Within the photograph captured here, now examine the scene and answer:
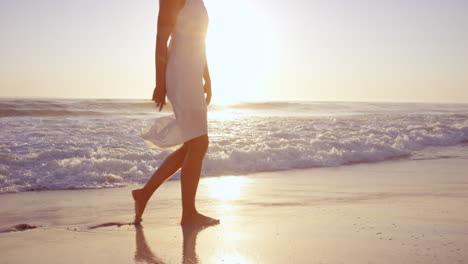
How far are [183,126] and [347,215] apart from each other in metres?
1.25

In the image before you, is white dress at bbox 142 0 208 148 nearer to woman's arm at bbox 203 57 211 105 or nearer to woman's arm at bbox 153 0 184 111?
woman's arm at bbox 153 0 184 111

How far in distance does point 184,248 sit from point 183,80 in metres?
0.95

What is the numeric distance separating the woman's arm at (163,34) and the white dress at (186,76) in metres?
0.03

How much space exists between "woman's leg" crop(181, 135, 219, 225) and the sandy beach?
11 centimetres

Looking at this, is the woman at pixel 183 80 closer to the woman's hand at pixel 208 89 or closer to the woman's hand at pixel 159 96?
the woman's hand at pixel 159 96

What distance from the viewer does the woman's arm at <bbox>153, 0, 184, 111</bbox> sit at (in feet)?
9.50

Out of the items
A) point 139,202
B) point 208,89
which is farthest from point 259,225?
point 208,89

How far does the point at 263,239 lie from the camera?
2.71 meters

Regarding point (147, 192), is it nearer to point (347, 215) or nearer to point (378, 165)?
point (347, 215)

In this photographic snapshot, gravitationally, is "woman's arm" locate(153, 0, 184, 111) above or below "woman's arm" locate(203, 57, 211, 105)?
above

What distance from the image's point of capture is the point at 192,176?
10.1ft

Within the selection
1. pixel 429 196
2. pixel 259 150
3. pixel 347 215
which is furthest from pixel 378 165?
pixel 347 215

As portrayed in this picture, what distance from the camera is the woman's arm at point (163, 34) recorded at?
2.90 m

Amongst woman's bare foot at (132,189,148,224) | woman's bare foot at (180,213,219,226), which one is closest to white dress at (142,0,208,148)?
woman's bare foot at (132,189,148,224)
